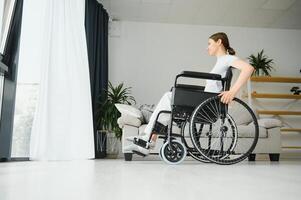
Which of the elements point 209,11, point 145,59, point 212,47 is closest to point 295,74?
point 209,11

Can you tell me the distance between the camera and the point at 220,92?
2.19m

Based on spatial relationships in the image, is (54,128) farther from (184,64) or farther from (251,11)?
(251,11)

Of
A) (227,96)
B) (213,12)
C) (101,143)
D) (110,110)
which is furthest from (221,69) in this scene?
(213,12)

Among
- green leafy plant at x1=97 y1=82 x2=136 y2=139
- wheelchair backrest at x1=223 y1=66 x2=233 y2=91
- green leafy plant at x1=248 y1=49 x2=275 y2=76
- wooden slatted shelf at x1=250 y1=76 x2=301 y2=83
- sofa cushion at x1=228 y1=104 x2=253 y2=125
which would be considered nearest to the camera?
wheelchair backrest at x1=223 y1=66 x2=233 y2=91

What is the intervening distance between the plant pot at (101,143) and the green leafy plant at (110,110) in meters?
0.10

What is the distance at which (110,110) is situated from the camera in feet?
13.0

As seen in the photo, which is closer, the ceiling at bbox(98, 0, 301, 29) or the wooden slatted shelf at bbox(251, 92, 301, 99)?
the ceiling at bbox(98, 0, 301, 29)

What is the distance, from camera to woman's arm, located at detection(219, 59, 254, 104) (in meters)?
2.06

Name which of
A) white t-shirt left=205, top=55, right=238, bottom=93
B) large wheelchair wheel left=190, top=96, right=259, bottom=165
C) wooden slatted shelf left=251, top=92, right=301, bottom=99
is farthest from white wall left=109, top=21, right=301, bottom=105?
large wheelchair wheel left=190, top=96, right=259, bottom=165

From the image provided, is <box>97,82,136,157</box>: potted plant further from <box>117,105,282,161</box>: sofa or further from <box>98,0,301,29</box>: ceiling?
<box>98,0,301,29</box>: ceiling

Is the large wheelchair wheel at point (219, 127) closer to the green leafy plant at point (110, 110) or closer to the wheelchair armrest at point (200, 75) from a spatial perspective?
the wheelchair armrest at point (200, 75)

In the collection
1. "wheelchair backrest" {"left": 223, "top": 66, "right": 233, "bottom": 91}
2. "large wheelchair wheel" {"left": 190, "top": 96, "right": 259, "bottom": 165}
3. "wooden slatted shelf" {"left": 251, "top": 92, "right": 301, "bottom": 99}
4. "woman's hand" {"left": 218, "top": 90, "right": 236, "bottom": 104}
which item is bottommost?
"large wheelchair wheel" {"left": 190, "top": 96, "right": 259, "bottom": 165}

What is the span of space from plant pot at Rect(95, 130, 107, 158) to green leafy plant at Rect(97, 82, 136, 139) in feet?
0.33

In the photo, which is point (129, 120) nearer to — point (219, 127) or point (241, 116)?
point (219, 127)
